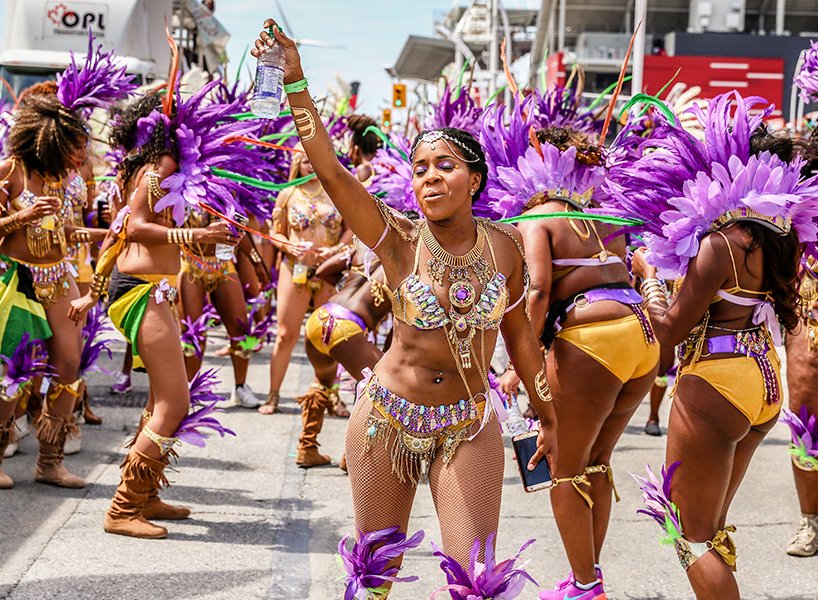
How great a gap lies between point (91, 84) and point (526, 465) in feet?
12.9

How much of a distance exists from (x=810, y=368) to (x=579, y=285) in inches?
60.2

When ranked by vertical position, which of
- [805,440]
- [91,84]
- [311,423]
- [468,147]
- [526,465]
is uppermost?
[91,84]

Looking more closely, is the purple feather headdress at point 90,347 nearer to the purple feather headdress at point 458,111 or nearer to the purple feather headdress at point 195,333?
the purple feather headdress at point 195,333

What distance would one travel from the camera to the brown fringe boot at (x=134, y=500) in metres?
5.24

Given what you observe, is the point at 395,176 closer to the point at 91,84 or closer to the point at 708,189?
the point at 91,84

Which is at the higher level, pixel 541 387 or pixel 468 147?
pixel 468 147

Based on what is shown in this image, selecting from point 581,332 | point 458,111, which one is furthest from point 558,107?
point 581,332

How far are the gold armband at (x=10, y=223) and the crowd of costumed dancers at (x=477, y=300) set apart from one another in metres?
0.01

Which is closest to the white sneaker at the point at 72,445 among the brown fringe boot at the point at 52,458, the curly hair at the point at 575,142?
the brown fringe boot at the point at 52,458

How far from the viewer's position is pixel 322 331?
624 cm

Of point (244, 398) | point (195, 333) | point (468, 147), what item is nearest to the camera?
point (468, 147)

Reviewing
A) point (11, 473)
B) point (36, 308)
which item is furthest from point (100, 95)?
point (11, 473)

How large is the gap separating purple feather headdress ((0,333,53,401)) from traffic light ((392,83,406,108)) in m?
19.2

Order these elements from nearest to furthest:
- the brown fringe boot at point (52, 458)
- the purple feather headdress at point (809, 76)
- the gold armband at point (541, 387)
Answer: the gold armband at point (541, 387)
the purple feather headdress at point (809, 76)
the brown fringe boot at point (52, 458)
